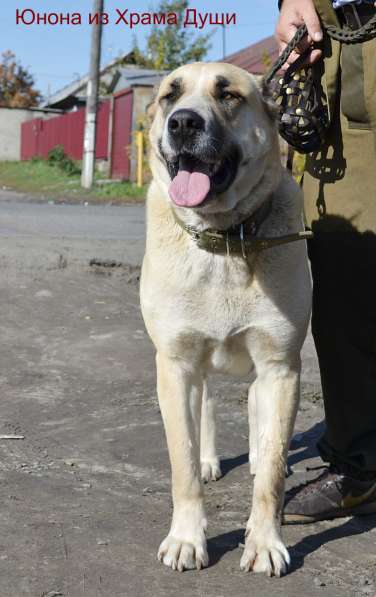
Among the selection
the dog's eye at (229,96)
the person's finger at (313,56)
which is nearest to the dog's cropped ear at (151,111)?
the dog's eye at (229,96)

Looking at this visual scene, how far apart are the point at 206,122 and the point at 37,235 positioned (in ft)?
18.2

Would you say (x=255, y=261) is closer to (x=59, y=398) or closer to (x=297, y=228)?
(x=297, y=228)

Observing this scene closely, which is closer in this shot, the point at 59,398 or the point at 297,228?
the point at 297,228

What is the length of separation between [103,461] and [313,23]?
1.89 m

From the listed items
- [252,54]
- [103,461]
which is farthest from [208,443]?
[252,54]

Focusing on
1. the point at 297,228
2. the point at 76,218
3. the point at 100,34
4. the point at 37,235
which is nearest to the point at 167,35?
the point at 100,34

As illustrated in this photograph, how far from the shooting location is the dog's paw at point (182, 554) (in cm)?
248

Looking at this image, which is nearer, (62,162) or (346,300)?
(346,300)

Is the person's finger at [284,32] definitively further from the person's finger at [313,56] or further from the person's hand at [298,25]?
the person's finger at [313,56]

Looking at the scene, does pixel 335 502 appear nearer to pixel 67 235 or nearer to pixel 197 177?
pixel 197 177

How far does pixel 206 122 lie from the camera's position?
8.68 ft

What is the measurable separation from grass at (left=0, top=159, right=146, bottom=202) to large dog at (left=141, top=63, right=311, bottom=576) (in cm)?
1303

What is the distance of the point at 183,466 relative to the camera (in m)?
2.69

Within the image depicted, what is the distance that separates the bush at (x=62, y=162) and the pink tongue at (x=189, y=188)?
21370 millimetres
